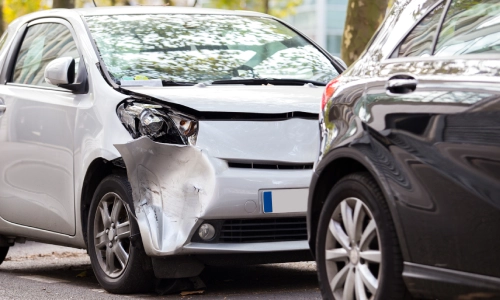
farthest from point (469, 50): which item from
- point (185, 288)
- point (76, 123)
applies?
point (76, 123)

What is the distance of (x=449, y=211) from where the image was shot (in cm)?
416

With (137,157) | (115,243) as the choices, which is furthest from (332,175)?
(115,243)

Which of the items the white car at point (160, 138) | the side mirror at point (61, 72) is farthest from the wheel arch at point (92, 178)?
the side mirror at point (61, 72)

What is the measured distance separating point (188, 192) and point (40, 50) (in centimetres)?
248

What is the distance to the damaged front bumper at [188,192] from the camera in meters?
6.29

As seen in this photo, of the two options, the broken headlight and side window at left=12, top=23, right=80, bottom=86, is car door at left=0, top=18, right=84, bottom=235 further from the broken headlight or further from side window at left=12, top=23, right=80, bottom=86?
the broken headlight

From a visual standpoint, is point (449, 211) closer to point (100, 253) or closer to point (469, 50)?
point (469, 50)

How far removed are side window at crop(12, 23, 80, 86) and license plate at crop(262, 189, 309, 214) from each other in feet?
6.42

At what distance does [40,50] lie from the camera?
8.27 meters

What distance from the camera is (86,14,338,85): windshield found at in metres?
7.32

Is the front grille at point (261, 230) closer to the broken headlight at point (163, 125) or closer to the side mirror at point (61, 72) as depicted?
the broken headlight at point (163, 125)

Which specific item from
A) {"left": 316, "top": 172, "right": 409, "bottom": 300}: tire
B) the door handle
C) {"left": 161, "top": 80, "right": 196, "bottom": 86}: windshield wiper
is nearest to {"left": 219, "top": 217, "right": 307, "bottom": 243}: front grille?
{"left": 161, "top": 80, "right": 196, "bottom": 86}: windshield wiper

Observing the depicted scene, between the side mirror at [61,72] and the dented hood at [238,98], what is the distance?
1.88 feet

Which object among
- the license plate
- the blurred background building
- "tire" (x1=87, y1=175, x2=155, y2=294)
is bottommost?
the blurred background building
